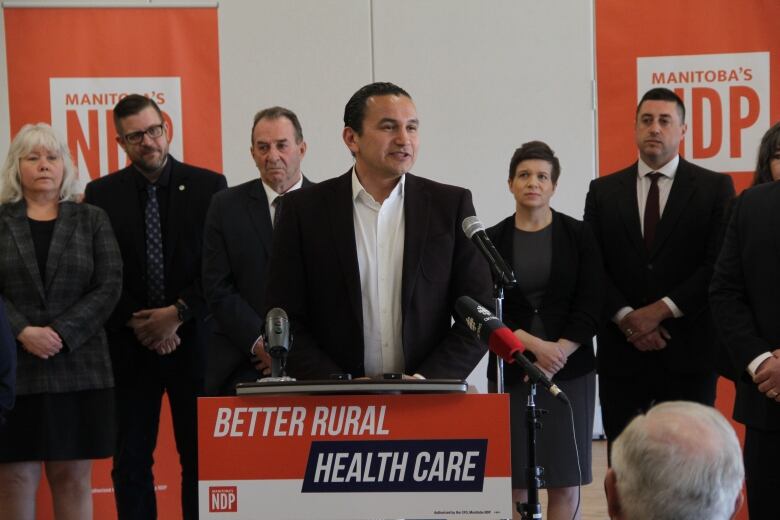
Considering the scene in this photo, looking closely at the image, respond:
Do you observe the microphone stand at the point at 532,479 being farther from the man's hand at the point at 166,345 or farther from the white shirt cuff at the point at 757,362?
the man's hand at the point at 166,345

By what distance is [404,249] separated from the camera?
323cm

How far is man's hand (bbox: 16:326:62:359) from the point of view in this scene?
425 cm

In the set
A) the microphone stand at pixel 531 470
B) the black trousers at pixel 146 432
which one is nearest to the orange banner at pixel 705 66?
the black trousers at pixel 146 432

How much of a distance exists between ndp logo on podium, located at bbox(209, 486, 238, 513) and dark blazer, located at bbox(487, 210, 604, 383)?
2083 millimetres

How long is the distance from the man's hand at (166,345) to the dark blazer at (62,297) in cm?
24

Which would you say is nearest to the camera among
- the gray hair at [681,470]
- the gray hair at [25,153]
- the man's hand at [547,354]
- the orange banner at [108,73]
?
the gray hair at [681,470]

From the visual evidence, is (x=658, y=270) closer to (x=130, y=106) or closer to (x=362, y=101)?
(x=362, y=101)

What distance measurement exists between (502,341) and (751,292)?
5.27ft

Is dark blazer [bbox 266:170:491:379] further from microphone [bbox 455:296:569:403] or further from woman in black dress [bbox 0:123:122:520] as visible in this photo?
woman in black dress [bbox 0:123:122:520]

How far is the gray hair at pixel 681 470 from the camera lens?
58.1 inches

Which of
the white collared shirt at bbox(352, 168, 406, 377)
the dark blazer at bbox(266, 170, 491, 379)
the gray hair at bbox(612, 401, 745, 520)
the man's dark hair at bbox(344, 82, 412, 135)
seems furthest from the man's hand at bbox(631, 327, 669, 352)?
the gray hair at bbox(612, 401, 745, 520)

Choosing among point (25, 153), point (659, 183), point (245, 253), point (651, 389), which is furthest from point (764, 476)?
point (25, 153)

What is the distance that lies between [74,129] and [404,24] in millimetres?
1969

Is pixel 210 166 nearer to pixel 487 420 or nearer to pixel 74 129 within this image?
pixel 74 129
